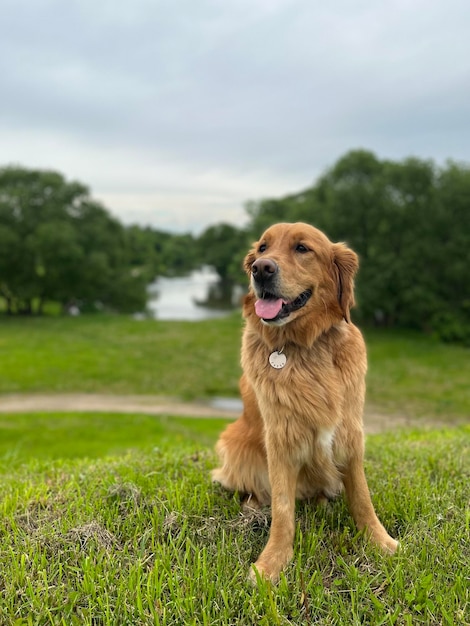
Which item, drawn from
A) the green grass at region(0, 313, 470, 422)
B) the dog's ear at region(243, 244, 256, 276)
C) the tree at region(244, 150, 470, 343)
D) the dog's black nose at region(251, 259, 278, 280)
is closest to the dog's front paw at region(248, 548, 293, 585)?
the dog's black nose at region(251, 259, 278, 280)

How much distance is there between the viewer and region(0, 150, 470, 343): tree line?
27.2 meters

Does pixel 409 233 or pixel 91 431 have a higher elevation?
pixel 409 233

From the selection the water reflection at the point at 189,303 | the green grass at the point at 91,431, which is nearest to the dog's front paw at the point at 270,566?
the green grass at the point at 91,431

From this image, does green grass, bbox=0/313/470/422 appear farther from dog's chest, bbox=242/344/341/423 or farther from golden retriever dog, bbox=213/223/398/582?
dog's chest, bbox=242/344/341/423

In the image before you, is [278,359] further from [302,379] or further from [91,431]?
[91,431]

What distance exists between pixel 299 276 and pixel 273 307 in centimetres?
28

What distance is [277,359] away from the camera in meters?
3.05

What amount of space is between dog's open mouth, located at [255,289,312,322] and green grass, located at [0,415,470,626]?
1450 millimetres

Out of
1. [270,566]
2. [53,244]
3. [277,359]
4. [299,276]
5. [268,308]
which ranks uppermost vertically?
[53,244]

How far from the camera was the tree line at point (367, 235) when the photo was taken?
89.1 ft

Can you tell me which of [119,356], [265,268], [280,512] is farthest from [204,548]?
[119,356]

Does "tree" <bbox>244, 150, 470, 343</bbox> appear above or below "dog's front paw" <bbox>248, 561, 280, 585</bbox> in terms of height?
above

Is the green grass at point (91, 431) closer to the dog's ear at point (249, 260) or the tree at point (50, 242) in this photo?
the dog's ear at point (249, 260)

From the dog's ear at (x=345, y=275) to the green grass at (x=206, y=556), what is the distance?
149 centimetres
